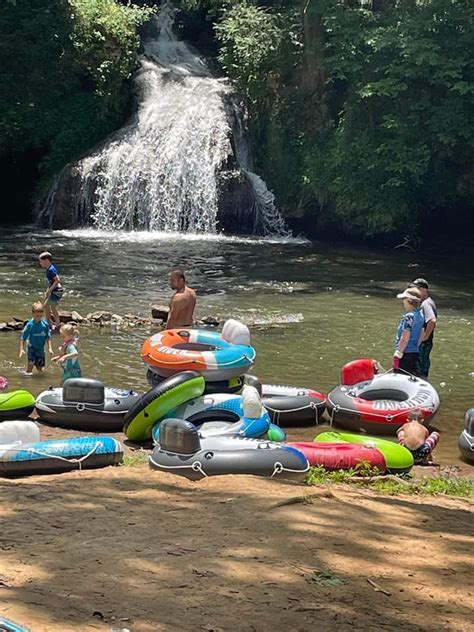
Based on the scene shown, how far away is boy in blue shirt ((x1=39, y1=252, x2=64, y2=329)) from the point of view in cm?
1355

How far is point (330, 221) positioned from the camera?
27.5 meters

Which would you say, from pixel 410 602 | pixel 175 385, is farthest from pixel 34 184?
pixel 410 602

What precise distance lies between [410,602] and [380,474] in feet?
12.1

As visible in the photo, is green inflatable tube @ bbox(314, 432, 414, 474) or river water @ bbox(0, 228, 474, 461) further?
river water @ bbox(0, 228, 474, 461)

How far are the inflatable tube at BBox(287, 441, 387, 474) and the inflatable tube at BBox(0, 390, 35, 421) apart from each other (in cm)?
332

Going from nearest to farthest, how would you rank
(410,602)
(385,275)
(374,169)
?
(410,602)
(385,275)
(374,169)

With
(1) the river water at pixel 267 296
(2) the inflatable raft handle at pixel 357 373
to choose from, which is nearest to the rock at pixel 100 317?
(1) the river water at pixel 267 296

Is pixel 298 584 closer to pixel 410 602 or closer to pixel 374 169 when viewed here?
pixel 410 602

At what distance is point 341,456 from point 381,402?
2.27m

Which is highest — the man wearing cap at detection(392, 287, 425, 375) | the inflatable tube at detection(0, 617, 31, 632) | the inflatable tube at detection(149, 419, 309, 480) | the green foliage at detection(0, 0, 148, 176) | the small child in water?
the green foliage at detection(0, 0, 148, 176)

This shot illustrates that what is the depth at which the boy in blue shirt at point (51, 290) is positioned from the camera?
13547 millimetres

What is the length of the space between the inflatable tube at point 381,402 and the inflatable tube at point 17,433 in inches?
140

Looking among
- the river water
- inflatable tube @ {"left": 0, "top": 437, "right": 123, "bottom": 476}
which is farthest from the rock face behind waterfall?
inflatable tube @ {"left": 0, "top": 437, "right": 123, "bottom": 476}

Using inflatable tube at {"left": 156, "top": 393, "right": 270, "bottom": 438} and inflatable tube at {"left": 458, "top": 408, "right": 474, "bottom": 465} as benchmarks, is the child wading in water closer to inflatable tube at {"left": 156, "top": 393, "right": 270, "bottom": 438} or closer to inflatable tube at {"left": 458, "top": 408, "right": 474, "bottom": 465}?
inflatable tube at {"left": 156, "top": 393, "right": 270, "bottom": 438}
